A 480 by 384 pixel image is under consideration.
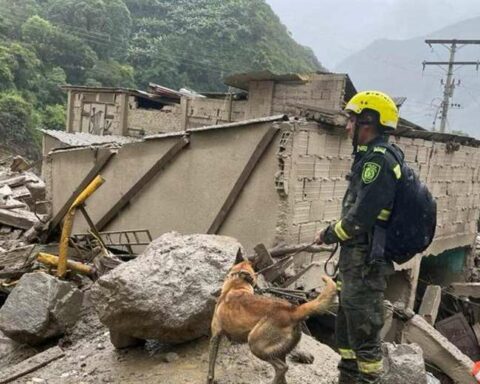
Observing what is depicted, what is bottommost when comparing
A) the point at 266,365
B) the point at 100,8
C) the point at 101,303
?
the point at 266,365

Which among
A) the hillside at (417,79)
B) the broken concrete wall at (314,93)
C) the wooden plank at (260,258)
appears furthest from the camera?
the hillside at (417,79)

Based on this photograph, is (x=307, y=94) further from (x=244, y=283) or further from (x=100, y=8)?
(x=100, y=8)

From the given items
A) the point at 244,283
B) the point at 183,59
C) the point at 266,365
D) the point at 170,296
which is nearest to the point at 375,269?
the point at 244,283

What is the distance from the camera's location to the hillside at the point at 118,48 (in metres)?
30.5

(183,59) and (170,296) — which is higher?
(183,59)

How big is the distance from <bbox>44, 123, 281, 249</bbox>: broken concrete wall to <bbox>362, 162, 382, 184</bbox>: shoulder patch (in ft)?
10.1

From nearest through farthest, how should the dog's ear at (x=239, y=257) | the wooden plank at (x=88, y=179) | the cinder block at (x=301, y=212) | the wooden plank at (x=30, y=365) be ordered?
the wooden plank at (x=30, y=365)
the dog's ear at (x=239, y=257)
the cinder block at (x=301, y=212)
the wooden plank at (x=88, y=179)

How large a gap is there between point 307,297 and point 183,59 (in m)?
36.2

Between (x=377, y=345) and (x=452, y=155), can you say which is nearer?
(x=377, y=345)

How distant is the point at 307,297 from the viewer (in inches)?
200

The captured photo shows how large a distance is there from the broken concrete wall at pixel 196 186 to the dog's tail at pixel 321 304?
311cm

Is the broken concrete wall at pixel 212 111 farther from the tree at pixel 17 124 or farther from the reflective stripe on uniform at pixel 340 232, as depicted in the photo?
the tree at pixel 17 124

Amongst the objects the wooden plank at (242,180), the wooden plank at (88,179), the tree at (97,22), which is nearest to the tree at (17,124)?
the tree at (97,22)

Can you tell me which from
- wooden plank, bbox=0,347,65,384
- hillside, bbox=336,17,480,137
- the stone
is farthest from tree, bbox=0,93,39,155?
hillside, bbox=336,17,480,137
